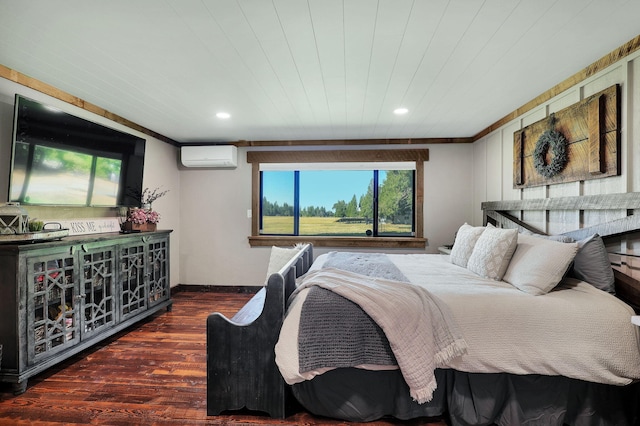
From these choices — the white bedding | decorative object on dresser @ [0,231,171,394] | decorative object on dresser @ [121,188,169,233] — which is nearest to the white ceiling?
decorative object on dresser @ [121,188,169,233]

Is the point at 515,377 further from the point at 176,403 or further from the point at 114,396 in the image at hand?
the point at 114,396

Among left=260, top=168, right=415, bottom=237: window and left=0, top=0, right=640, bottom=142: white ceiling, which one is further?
left=260, top=168, right=415, bottom=237: window

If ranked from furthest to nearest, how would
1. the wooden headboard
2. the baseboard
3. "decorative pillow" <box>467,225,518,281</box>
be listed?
1. the baseboard
2. "decorative pillow" <box>467,225,518,281</box>
3. the wooden headboard

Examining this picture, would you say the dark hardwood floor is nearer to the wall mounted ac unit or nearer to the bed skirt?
the bed skirt

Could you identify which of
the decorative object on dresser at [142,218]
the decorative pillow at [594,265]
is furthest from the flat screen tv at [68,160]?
the decorative pillow at [594,265]

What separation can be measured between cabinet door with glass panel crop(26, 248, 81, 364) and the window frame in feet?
7.64

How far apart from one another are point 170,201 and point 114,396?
9.48ft

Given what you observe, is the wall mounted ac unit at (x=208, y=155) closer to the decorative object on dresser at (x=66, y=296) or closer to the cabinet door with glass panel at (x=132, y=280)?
the decorative object on dresser at (x=66, y=296)

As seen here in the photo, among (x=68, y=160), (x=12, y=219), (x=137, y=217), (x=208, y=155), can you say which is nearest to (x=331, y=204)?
(x=208, y=155)

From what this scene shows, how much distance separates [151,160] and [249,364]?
332 cm

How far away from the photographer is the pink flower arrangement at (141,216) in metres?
3.35

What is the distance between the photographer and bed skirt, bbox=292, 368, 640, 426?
1.61m

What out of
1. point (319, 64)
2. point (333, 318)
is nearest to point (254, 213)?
point (319, 64)

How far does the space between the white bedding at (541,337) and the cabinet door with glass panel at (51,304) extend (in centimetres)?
186
